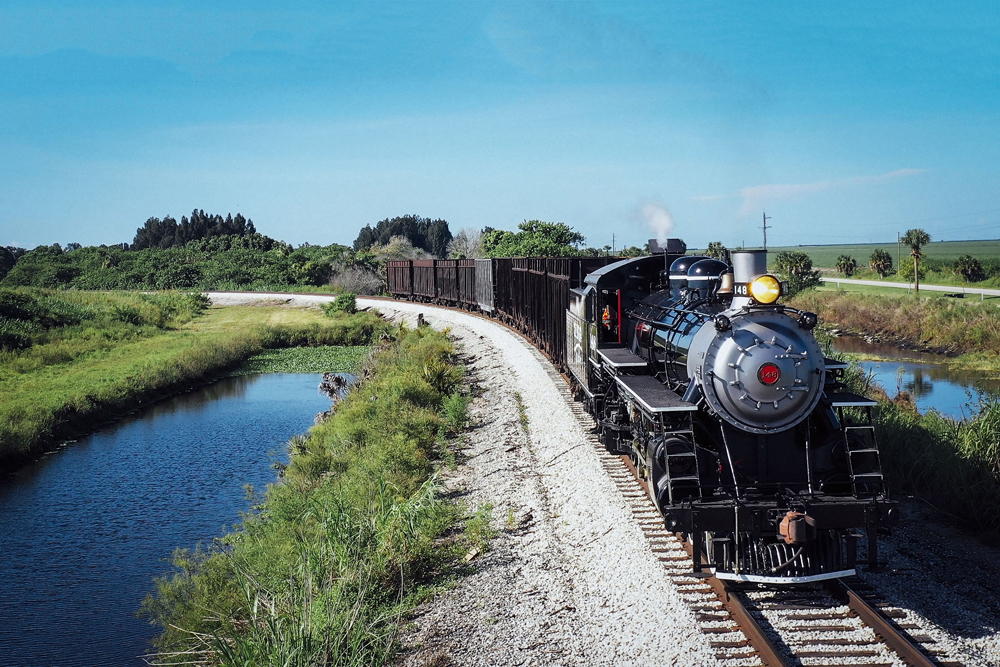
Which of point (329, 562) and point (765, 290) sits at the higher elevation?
point (765, 290)

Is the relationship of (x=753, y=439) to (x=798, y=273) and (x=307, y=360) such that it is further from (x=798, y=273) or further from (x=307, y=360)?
(x=798, y=273)

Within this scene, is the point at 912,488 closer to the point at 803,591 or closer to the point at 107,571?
the point at 803,591

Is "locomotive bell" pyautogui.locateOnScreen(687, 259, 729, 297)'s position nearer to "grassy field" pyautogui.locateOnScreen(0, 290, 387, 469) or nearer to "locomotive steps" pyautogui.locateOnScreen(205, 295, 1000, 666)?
"locomotive steps" pyautogui.locateOnScreen(205, 295, 1000, 666)

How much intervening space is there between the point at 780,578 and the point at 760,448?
1.58 meters

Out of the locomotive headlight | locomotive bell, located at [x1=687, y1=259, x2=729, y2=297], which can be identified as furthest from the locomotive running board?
locomotive bell, located at [x1=687, y1=259, x2=729, y2=297]

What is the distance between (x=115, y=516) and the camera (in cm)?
1866

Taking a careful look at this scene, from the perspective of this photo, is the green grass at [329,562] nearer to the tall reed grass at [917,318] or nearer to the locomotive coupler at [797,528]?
the locomotive coupler at [797,528]

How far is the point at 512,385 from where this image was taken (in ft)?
70.7

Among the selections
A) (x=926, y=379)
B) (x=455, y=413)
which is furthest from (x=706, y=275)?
(x=926, y=379)

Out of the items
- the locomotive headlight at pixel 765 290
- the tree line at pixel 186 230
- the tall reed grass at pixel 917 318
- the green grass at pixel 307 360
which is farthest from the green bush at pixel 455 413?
the tree line at pixel 186 230

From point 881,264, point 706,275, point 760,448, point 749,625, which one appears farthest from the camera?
point 881,264

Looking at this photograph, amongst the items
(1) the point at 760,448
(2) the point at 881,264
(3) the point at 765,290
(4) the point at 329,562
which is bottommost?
(4) the point at 329,562

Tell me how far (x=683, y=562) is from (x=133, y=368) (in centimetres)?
3226

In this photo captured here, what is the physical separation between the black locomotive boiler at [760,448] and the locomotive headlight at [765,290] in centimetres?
1
